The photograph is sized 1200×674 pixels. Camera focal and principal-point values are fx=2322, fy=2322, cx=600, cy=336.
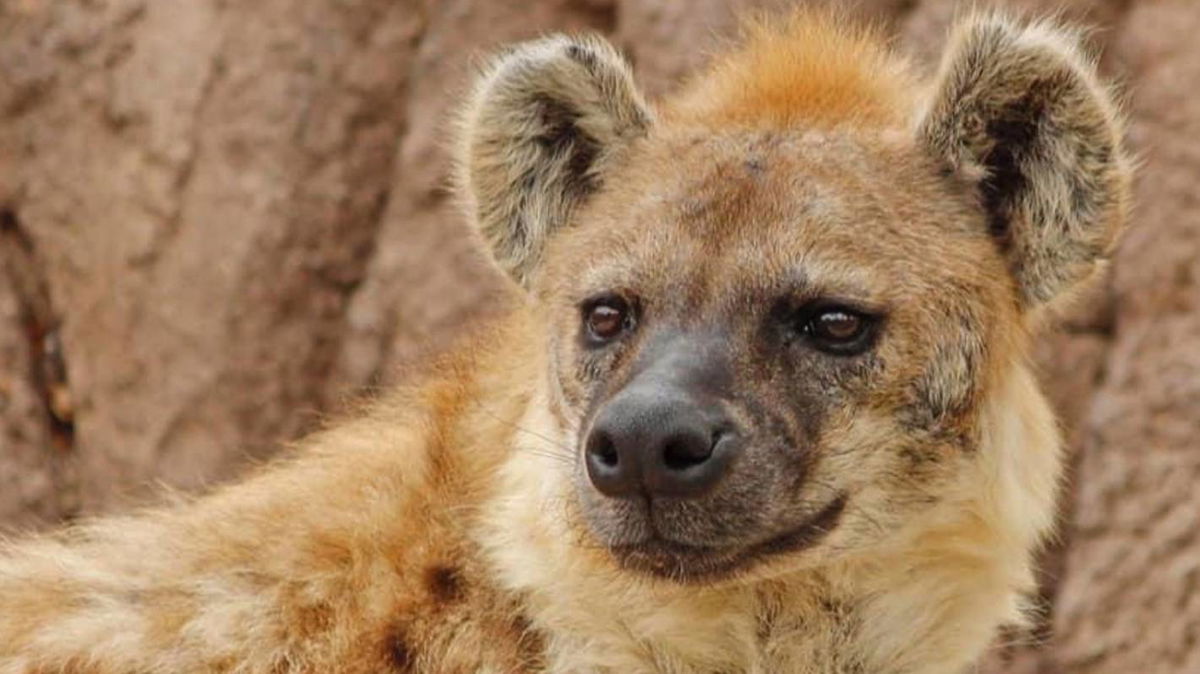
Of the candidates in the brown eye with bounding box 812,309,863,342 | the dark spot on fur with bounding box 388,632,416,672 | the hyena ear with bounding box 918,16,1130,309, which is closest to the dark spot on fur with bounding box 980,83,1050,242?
the hyena ear with bounding box 918,16,1130,309

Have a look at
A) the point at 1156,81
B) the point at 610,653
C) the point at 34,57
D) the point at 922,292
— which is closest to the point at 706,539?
the point at 610,653

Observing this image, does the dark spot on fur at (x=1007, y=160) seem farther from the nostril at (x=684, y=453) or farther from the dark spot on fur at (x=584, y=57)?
the nostril at (x=684, y=453)

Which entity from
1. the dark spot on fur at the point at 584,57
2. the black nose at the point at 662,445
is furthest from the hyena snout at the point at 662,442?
the dark spot on fur at the point at 584,57

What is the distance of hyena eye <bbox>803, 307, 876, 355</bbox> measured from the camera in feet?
16.9

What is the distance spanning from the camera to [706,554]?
5.00 metres

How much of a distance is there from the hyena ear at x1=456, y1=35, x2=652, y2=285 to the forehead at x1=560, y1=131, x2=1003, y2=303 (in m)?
0.17

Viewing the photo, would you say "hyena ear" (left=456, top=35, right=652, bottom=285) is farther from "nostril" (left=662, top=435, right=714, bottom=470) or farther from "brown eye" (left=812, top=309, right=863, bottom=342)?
"nostril" (left=662, top=435, right=714, bottom=470)

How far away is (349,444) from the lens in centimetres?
566

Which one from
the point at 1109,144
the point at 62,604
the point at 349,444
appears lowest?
the point at 62,604

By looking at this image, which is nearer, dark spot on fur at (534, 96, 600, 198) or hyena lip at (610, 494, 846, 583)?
hyena lip at (610, 494, 846, 583)

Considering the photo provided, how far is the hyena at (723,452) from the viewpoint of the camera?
505cm

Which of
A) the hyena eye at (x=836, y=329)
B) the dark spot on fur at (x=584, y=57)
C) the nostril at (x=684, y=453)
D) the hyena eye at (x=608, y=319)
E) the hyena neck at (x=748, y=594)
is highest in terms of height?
the dark spot on fur at (x=584, y=57)

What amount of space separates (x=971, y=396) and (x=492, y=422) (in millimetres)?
1108

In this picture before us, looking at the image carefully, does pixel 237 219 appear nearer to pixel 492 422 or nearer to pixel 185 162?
pixel 185 162
